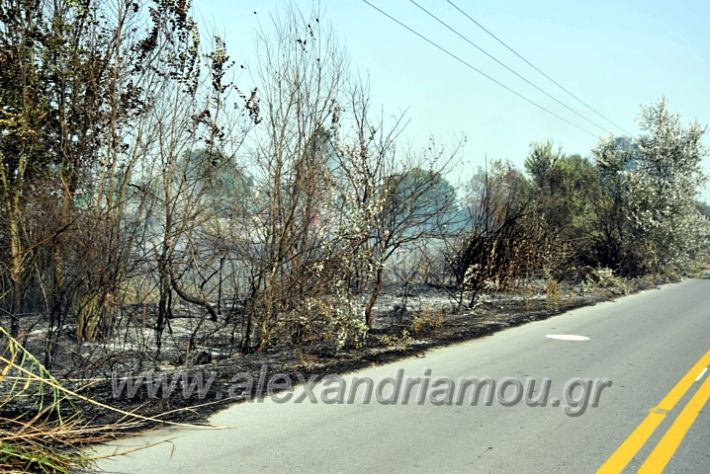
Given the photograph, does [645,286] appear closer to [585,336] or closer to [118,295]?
[585,336]

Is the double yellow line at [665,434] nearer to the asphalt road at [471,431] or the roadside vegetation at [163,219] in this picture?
the asphalt road at [471,431]

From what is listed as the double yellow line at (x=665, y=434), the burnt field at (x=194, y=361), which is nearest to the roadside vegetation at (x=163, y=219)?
the burnt field at (x=194, y=361)

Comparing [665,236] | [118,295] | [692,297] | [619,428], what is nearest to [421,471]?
[619,428]

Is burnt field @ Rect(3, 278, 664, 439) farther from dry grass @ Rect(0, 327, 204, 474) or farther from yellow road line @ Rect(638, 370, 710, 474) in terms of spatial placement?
yellow road line @ Rect(638, 370, 710, 474)

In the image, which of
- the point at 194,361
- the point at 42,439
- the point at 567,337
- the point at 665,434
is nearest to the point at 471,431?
the point at 665,434

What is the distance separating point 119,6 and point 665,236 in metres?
23.2

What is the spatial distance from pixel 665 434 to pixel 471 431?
167 cm

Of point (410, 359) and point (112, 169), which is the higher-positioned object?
point (112, 169)

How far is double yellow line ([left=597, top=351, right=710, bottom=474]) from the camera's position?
5.09 m

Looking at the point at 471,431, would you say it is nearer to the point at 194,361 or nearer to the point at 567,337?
the point at 194,361

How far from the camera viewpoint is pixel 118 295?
29.4ft

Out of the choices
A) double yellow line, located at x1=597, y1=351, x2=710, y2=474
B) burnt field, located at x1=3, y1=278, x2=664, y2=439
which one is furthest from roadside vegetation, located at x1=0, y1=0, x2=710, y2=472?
double yellow line, located at x1=597, y1=351, x2=710, y2=474

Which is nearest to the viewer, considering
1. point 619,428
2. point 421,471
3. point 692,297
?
point 421,471

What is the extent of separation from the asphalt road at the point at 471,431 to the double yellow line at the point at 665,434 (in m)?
0.01
